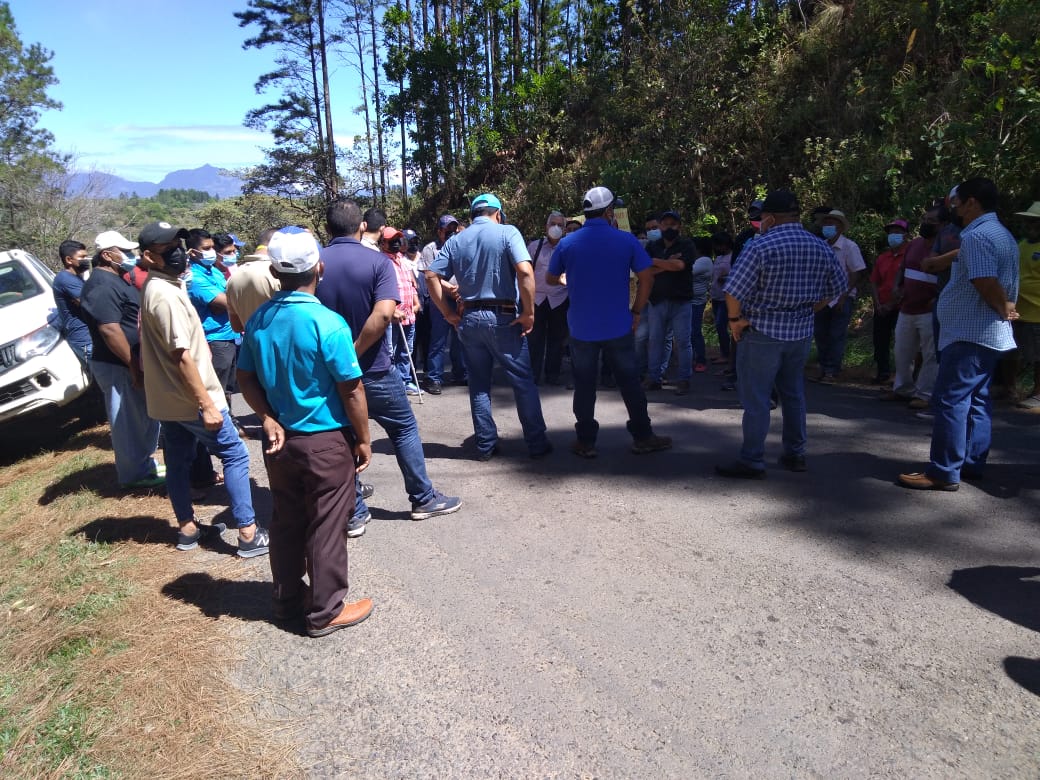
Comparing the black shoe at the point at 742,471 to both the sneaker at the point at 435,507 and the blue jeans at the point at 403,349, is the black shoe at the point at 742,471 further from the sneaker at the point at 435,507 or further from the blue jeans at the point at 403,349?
the blue jeans at the point at 403,349

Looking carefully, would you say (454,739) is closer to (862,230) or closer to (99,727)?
(99,727)

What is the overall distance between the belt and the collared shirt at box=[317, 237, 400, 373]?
1174 millimetres

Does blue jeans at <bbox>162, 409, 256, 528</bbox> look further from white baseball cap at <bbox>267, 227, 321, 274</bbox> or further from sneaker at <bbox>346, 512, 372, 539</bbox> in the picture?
white baseball cap at <bbox>267, 227, 321, 274</bbox>

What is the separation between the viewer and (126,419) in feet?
17.7

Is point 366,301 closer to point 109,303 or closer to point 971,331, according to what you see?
point 109,303

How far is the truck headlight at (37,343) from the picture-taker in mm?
7227

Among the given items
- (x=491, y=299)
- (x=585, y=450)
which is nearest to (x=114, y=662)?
(x=491, y=299)

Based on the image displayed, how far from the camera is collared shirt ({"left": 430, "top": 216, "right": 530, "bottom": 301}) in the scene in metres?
5.25

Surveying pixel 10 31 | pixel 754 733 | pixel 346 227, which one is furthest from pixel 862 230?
pixel 10 31

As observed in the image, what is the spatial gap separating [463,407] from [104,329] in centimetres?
383

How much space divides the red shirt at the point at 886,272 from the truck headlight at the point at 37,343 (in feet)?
30.4

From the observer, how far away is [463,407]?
7.81 m

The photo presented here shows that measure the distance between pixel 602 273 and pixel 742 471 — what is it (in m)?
1.87

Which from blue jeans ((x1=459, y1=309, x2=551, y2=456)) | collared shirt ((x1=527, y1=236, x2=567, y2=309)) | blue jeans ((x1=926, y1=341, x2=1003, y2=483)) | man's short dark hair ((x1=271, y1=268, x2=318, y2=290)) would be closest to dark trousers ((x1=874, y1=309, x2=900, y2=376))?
blue jeans ((x1=926, y1=341, x2=1003, y2=483))
